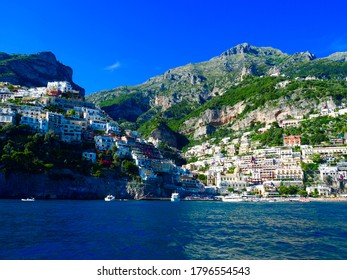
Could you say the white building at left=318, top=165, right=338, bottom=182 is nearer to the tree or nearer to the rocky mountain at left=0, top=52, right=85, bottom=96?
the tree

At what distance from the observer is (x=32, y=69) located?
167 meters

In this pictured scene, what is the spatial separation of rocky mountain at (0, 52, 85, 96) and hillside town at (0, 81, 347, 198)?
37.4m

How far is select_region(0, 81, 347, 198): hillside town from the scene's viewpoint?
8319 centimetres

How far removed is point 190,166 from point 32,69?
97.5 meters

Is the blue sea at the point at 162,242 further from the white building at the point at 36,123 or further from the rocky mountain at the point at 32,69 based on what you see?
the rocky mountain at the point at 32,69

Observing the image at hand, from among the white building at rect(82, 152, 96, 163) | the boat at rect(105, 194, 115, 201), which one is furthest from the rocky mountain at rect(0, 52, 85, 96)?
the boat at rect(105, 194, 115, 201)

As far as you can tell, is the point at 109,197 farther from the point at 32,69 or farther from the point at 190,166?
the point at 32,69

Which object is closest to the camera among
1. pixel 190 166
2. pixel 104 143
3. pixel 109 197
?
pixel 109 197

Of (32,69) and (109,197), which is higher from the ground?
(32,69)

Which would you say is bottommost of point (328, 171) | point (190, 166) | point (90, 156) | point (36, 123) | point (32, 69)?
point (328, 171)

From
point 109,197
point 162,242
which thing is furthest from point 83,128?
point 162,242

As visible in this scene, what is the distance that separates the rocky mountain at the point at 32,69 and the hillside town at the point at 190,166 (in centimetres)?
3736

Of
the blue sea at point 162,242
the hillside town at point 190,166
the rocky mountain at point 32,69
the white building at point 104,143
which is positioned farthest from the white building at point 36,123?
the rocky mountain at point 32,69

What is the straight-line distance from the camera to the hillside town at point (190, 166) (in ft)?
273
